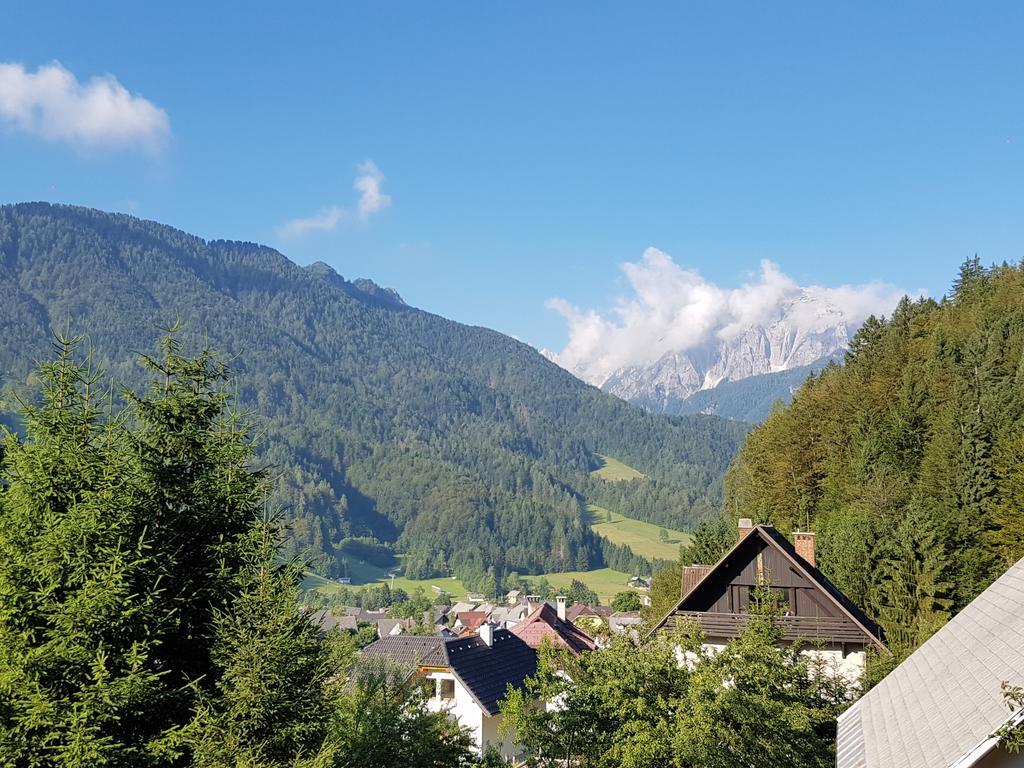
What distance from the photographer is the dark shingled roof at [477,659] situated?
128 ft

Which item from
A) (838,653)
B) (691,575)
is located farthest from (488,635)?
(838,653)

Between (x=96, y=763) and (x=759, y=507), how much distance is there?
54074 mm

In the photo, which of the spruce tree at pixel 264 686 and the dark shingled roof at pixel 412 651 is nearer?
the spruce tree at pixel 264 686

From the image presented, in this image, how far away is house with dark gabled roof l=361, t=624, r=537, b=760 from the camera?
37750 millimetres

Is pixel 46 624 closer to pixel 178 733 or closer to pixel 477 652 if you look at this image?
pixel 178 733

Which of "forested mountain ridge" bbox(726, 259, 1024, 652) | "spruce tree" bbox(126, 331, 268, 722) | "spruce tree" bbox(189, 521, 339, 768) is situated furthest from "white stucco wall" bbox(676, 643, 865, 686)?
"spruce tree" bbox(126, 331, 268, 722)

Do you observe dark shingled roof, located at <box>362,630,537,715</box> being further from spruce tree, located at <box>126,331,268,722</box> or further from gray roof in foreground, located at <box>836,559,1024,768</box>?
gray roof in foreground, located at <box>836,559,1024,768</box>

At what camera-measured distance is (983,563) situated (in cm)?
3825

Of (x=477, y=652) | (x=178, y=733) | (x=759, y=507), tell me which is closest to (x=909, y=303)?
(x=759, y=507)

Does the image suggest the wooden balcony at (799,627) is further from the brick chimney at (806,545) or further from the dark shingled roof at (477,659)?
the dark shingled roof at (477,659)

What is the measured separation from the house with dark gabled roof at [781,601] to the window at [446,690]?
642 inches

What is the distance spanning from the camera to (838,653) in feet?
82.1

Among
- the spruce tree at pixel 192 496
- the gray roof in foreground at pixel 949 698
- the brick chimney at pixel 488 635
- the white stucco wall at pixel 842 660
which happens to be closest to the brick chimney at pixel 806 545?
the white stucco wall at pixel 842 660

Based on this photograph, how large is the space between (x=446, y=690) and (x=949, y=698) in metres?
33.3
